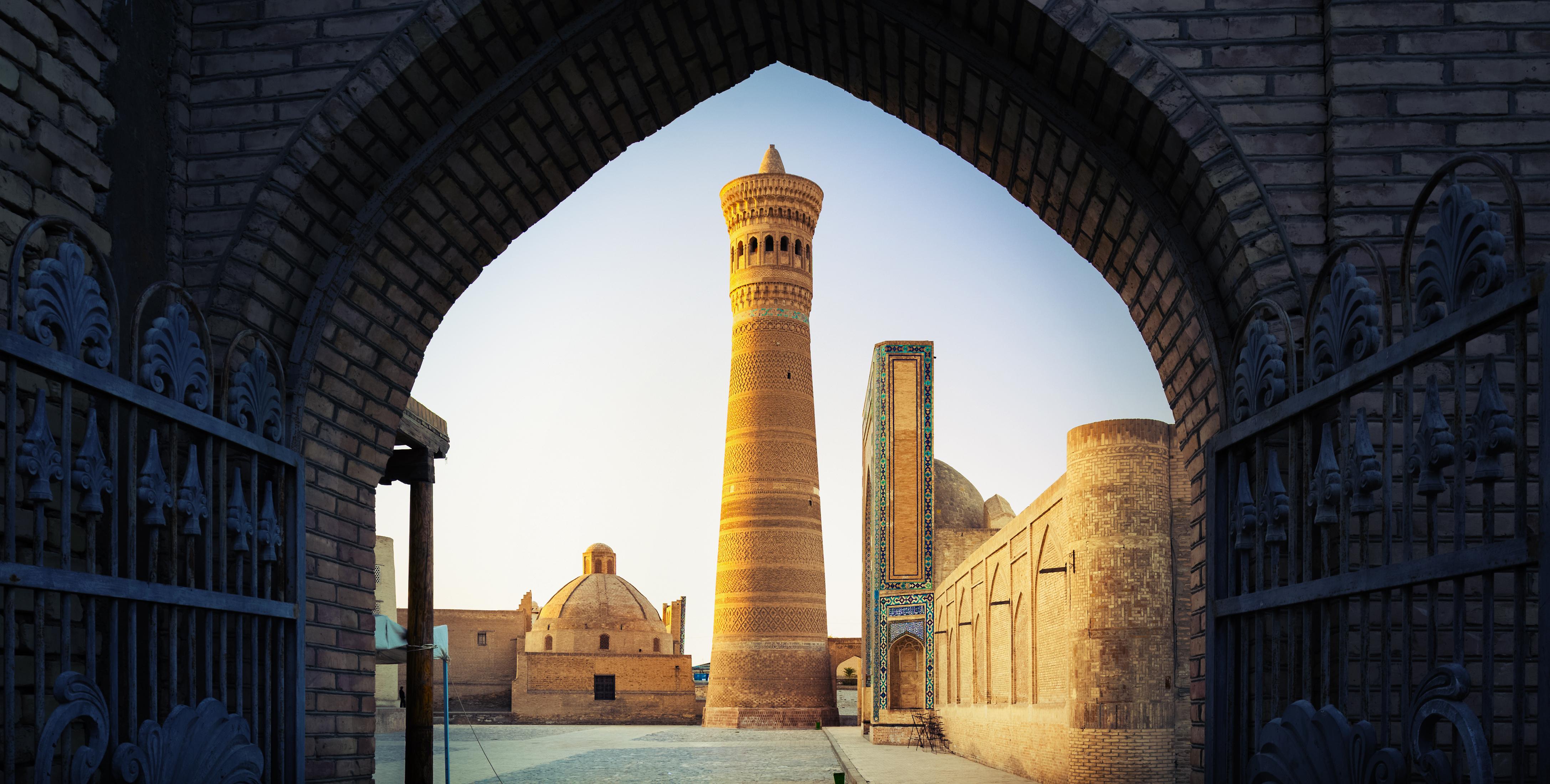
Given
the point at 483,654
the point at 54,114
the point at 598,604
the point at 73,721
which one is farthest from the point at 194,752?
the point at 598,604

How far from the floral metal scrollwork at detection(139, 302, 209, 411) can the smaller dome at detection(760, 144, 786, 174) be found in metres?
27.3

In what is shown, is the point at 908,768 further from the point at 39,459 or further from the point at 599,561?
the point at 599,561

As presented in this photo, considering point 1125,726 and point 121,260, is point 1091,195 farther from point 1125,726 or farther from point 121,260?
point 1125,726

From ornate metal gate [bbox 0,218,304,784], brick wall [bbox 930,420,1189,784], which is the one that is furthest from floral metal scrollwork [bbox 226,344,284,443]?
brick wall [bbox 930,420,1189,784]

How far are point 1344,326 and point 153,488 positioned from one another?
2612mm

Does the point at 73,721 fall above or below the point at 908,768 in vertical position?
above

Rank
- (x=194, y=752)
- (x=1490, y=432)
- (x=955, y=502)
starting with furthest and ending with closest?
(x=955, y=502)
(x=194, y=752)
(x=1490, y=432)

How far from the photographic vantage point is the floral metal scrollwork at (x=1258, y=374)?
2.98 meters

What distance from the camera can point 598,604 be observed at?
42.9 m

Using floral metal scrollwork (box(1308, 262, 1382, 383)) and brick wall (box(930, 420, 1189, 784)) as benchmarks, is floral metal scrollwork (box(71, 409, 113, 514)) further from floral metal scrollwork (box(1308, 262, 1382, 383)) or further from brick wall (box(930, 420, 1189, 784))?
brick wall (box(930, 420, 1189, 784))

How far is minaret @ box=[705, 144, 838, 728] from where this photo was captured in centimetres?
2938

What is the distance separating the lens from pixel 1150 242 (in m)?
4.31

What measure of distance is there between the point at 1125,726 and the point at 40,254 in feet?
31.3

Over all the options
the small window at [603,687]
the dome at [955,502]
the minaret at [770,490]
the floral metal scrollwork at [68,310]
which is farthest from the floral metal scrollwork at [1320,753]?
the small window at [603,687]
